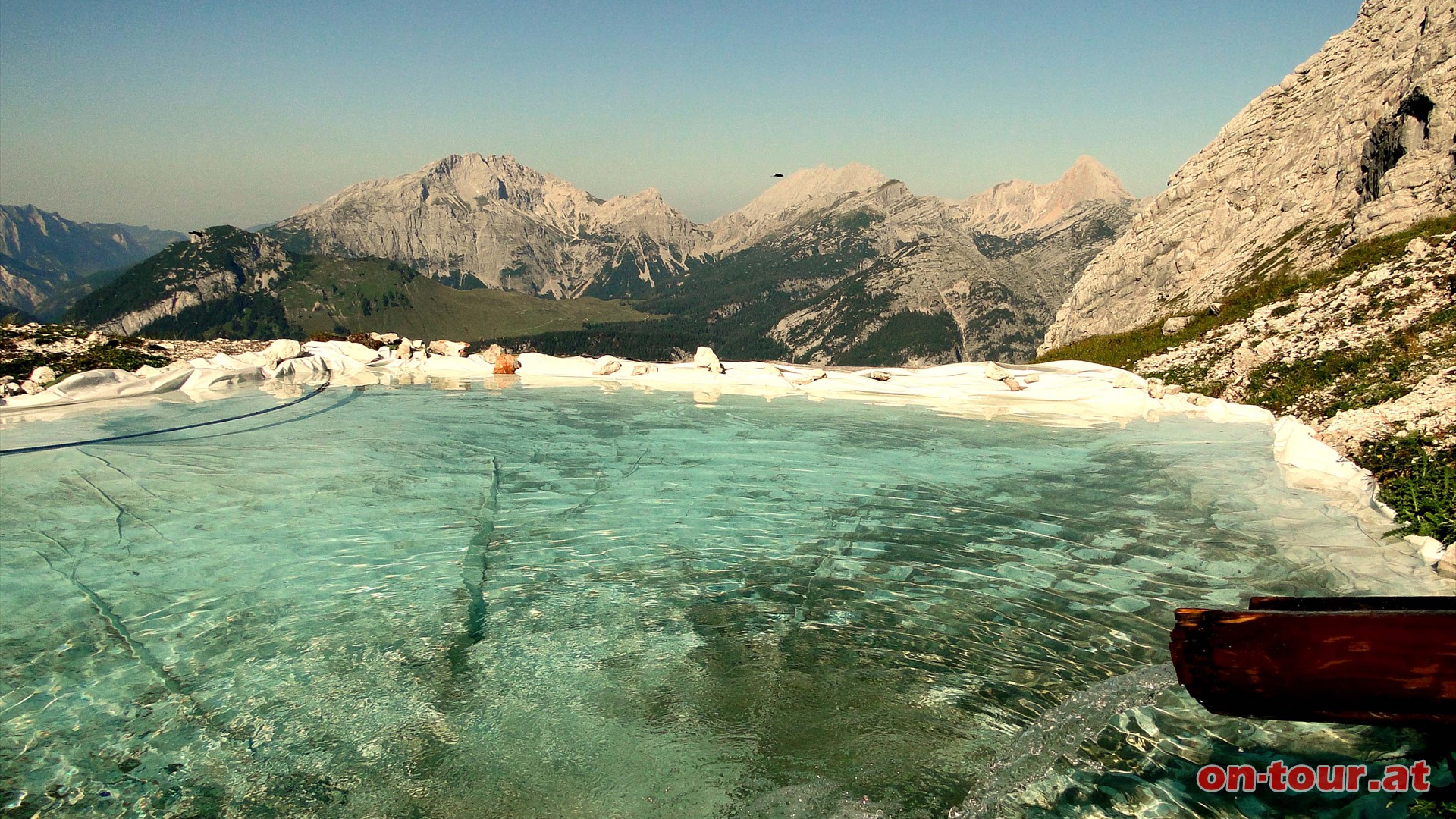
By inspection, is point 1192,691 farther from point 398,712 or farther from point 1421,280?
point 1421,280

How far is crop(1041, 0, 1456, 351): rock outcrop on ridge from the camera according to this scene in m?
37.9

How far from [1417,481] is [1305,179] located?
59.1 m

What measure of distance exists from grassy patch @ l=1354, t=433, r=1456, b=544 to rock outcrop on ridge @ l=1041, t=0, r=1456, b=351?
2926 cm

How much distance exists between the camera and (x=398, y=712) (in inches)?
270

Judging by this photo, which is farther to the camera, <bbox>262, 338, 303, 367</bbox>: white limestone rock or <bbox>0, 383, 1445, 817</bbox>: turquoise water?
<bbox>262, 338, 303, 367</bbox>: white limestone rock

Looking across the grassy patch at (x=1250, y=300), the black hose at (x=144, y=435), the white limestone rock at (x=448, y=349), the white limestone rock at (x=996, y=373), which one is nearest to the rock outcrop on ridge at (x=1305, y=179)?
the grassy patch at (x=1250, y=300)

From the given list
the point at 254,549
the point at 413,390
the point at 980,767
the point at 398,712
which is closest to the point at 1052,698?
the point at 980,767

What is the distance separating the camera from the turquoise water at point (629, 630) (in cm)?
597

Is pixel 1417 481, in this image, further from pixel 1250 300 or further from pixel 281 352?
pixel 281 352

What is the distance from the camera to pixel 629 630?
342 inches

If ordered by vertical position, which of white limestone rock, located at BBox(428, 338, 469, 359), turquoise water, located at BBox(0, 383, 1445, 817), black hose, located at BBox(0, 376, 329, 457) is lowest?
turquoise water, located at BBox(0, 383, 1445, 817)
